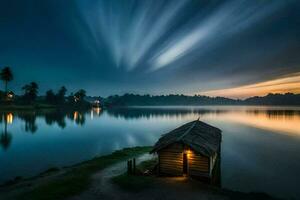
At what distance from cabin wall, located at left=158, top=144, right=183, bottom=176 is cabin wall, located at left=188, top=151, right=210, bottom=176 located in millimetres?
971

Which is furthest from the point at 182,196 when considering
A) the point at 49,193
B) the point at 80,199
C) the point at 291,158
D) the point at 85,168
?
the point at 291,158

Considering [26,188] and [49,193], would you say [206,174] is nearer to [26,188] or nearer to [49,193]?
[49,193]

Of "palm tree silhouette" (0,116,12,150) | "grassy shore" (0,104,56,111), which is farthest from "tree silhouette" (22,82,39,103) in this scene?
"palm tree silhouette" (0,116,12,150)

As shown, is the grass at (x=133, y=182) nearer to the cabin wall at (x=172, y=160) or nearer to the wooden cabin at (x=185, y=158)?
the cabin wall at (x=172, y=160)

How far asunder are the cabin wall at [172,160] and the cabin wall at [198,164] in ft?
3.19

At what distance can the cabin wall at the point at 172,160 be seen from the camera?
22.6 metres

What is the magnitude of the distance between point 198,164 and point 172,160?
2811mm

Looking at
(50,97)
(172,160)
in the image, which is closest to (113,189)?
(172,160)

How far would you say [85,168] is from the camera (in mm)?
27781

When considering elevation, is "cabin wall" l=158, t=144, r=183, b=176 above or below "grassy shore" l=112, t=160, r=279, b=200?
above

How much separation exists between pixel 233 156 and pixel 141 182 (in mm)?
25745

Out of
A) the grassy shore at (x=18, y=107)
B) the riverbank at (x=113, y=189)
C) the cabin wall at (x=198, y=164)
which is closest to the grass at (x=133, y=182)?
the riverbank at (x=113, y=189)

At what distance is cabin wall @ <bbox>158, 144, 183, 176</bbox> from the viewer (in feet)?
74.0

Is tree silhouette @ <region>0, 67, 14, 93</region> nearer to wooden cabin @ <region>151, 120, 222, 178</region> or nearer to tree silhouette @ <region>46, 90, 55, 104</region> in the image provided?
tree silhouette @ <region>46, 90, 55, 104</region>
